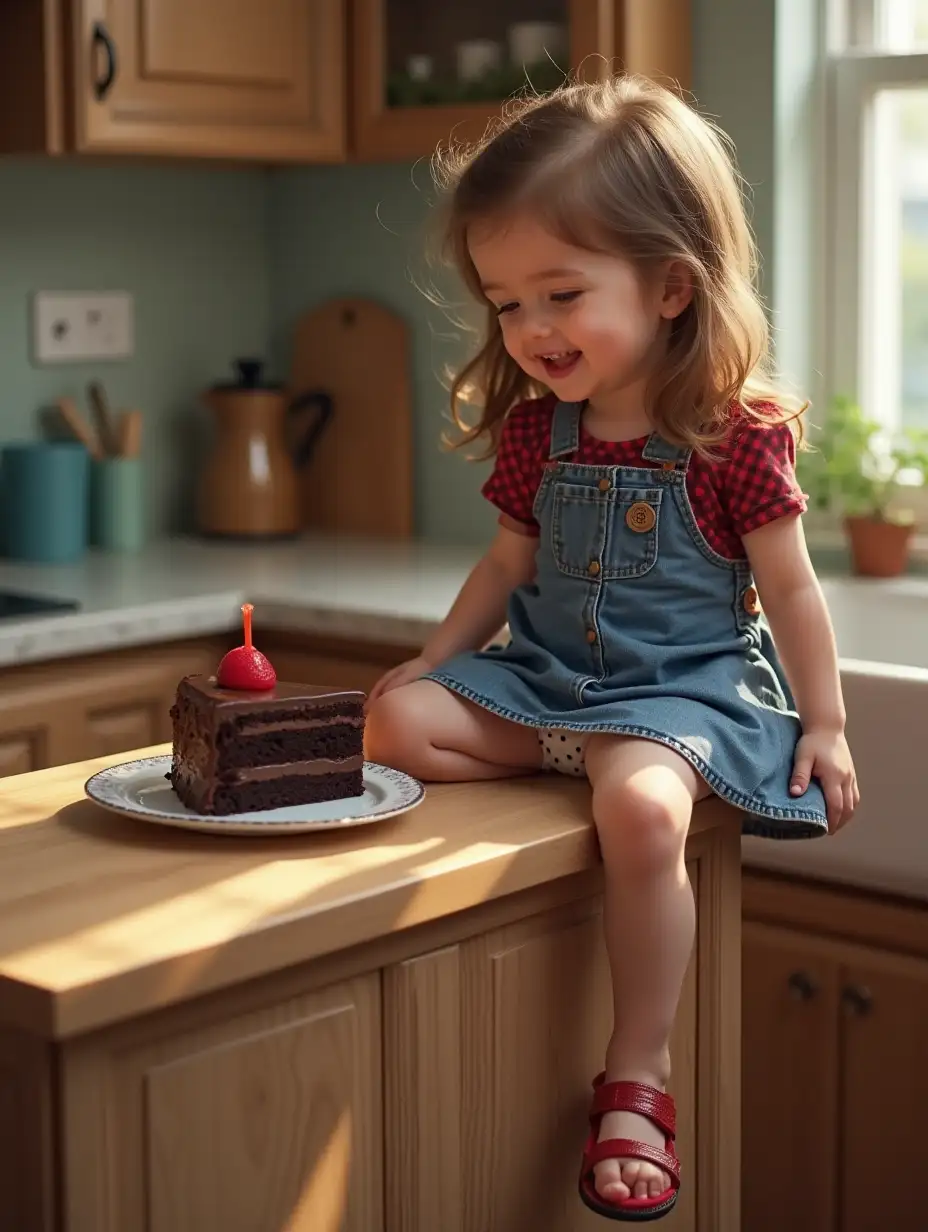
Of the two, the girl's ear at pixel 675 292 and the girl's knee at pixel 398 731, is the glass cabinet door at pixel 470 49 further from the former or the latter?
the girl's knee at pixel 398 731

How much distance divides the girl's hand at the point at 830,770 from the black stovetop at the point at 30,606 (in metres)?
1.12

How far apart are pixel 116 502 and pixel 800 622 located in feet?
5.45

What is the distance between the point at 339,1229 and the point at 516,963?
230 mm

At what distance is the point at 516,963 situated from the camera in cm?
136

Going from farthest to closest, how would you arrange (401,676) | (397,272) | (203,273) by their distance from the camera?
(203,273) → (397,272) → (401,676)

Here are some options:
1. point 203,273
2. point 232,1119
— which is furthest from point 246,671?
point 203,273

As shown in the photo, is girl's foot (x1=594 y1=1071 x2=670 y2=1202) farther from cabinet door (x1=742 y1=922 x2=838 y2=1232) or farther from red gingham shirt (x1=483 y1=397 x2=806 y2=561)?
cabinet door (x1=742 y1=922 x2=838 y2=1232)

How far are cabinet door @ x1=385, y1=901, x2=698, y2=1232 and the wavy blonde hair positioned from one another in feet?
1.51

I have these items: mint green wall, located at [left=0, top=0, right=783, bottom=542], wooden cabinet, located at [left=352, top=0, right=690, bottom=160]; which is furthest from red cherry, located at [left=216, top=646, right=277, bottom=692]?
mint green wall, located at [left=0, top=0, right=783, bottom=542]

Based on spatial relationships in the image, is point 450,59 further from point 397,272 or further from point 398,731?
point 398,731

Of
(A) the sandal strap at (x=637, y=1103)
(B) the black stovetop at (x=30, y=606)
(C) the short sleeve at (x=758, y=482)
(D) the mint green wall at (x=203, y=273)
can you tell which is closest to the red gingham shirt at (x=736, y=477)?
(C) the short sleeve at (x=758, y=482)

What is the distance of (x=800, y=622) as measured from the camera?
1.54 metres

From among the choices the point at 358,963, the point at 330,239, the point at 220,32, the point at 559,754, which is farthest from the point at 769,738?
the point at 330,239

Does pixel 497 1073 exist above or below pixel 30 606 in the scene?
below
